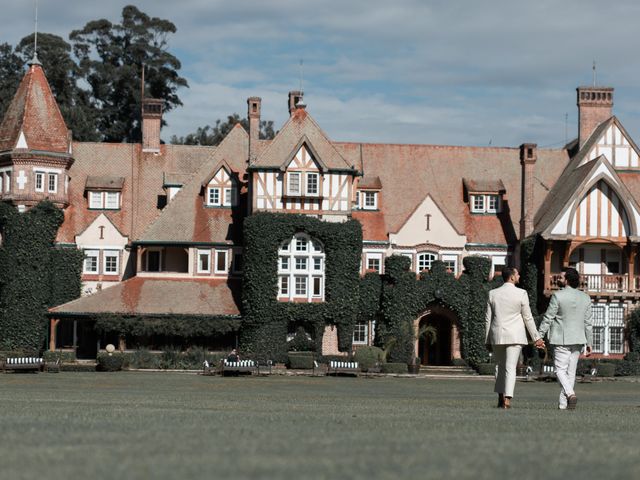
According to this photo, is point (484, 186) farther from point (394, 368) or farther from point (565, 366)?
point (565, 366)

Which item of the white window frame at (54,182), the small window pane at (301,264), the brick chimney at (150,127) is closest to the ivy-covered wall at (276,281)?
the small window pane at (301,264)

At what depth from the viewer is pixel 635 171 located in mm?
61375

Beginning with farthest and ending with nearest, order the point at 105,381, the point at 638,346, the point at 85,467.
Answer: the point at 638,346, the point at 105,381, the point at 85,467

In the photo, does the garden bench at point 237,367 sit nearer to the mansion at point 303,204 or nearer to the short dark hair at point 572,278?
the mansion at point 303,204

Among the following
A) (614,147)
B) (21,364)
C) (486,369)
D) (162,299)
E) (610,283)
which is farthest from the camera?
(614,147)

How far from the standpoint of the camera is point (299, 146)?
183ft

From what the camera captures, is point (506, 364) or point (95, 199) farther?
point (95, 199)

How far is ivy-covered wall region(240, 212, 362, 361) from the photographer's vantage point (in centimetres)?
5494

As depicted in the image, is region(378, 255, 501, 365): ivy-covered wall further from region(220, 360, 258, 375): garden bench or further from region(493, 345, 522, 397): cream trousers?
region(493, 345, 522, 397): cream trousers

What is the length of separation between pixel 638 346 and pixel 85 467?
169 feet

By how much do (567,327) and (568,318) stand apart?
0.46ft

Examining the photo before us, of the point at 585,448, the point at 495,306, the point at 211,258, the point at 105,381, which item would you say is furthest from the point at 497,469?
the point at 211,258

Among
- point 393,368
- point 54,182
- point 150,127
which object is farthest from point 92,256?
point 393,368

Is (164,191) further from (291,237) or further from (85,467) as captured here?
(85,467)
